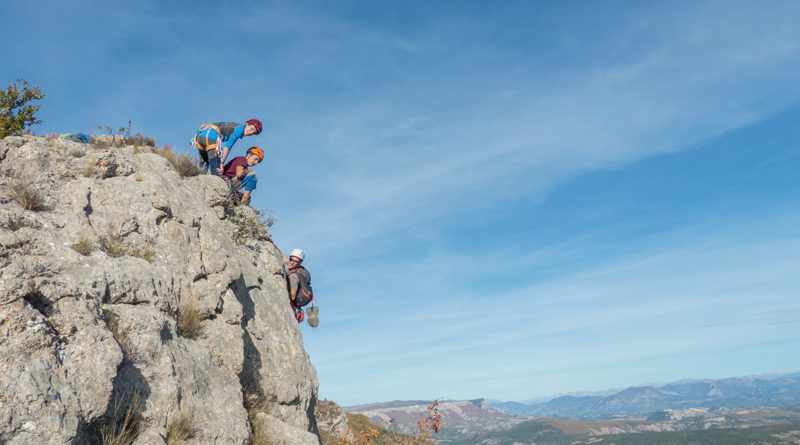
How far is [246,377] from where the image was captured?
11305 mm

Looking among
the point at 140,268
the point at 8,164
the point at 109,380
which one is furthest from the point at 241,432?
the point at 8,164

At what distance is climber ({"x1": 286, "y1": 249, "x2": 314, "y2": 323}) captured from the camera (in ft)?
56.1

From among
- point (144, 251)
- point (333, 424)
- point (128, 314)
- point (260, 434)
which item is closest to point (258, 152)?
point (144, 251)

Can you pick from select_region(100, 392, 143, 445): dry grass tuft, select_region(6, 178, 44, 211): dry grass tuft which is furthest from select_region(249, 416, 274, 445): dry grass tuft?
select_region(6, 178, 44, 211): dry grass tuft

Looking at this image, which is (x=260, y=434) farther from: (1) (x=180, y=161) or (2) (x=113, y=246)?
(1) (x=180, y=161)

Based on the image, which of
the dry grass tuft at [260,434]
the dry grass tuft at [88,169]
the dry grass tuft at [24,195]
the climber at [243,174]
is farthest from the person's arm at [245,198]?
the dry grass tuft at [260,434]

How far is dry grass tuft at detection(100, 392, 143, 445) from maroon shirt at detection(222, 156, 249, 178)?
11819mm

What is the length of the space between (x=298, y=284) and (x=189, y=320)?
702 centimetres

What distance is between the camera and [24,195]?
9539 mm

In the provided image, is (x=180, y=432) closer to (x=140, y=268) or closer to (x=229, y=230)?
(x=140, y=268)

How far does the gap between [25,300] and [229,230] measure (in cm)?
926

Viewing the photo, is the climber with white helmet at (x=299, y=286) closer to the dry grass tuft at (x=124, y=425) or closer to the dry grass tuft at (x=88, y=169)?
the dry grass tuft at (x=88, y=169)

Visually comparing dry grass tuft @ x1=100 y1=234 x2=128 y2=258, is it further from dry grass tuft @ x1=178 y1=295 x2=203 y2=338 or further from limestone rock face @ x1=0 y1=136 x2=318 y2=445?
dry grass tuft @ x1=178 y1=295 x2=203 y2=338

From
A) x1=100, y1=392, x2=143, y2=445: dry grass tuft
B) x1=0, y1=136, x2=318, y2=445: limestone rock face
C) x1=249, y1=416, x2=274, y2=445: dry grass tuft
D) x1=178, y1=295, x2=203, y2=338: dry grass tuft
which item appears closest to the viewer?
x1=0, y1=136, x2=318, y2=445: limestone rock face
